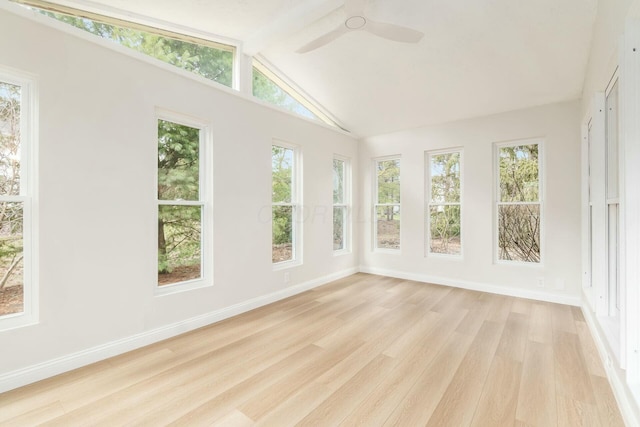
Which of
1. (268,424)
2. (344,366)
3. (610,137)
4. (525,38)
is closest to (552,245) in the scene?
(610,137)

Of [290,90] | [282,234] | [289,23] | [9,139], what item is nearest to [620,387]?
[282,234]

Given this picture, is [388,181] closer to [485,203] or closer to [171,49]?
[485,203]

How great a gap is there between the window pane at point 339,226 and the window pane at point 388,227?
659mm

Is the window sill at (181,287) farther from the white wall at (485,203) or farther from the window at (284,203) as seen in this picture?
the white wall at (485,203)

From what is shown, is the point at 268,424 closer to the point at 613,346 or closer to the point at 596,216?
the point at 613,346

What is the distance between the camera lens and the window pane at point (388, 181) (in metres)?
5.16

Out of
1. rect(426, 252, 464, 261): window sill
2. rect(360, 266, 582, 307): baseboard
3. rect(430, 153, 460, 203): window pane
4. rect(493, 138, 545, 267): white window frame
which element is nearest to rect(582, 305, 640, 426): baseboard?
rect(360, 266, 582, 307): baseboard

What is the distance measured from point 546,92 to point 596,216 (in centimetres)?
182

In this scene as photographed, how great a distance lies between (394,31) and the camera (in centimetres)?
243

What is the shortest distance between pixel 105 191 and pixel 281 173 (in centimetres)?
215

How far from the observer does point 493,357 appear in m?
2.38

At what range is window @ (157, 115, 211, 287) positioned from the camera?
2.86 meters

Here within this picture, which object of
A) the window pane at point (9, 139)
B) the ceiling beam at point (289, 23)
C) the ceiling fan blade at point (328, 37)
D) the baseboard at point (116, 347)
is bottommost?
the baseboard at point (116, 347)

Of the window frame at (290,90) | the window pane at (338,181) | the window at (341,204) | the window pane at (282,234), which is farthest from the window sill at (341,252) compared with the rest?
the window frame at (290,90)
